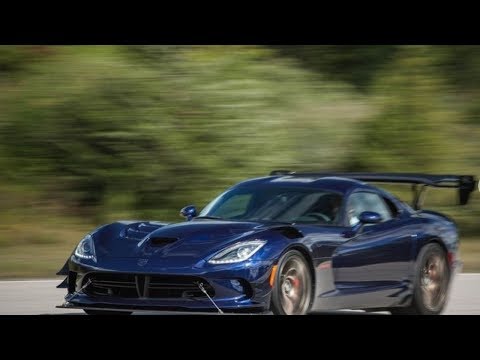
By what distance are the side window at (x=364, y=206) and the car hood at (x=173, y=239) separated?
126cm

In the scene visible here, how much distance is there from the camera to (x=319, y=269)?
8.77 m

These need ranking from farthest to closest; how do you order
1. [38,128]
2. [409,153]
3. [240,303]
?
[409,153] → [38,128] → [240,303]

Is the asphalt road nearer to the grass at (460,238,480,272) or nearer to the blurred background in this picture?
the grass at (460,238,480,272)

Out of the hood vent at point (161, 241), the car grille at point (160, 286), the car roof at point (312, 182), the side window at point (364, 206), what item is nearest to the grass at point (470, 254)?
the side window at point (364, 206)

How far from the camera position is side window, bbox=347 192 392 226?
973 cm

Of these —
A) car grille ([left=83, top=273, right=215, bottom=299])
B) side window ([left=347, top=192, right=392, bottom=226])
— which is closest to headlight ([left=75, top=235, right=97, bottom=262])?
car grille ([left=83, top=273, right=215, bottom=299])

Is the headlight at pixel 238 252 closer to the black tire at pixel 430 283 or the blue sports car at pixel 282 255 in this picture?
the blue sports car at pixel 282 255

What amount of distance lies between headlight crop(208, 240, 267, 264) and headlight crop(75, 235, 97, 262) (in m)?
1.11

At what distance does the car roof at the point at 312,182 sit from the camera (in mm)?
9867

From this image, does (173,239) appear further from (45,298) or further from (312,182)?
(45,298)

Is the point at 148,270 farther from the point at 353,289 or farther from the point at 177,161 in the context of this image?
the point at 177,161
